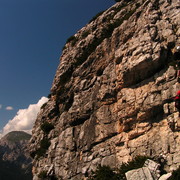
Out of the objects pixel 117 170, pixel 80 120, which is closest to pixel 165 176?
pixel 117 170

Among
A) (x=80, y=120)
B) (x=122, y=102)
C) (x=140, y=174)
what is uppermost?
(x=122, y=102)

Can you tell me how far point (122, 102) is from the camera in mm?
22469

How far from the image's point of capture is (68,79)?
34.8 meters

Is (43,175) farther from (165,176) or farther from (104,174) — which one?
(165,176)

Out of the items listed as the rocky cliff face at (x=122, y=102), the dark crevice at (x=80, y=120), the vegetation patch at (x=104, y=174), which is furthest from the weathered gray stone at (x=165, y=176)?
the dark crevice at (x=80, y=120)

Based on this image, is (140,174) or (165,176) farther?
(140,174)

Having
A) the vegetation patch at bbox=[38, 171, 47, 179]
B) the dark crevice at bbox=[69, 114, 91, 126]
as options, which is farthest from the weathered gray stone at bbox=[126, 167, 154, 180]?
the vegetation patch at bbox=[38, 171, 47, 179]

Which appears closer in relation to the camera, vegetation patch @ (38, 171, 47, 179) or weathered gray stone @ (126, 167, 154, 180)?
weathered gray stone @ (126, 167, 154, 180)

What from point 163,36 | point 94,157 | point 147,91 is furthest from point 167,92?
point 94,157

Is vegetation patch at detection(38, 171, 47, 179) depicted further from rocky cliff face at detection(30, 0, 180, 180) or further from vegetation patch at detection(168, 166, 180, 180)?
vegetation patch at detection(168, 166, 180, 180)

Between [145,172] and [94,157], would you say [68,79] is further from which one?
[145,172]

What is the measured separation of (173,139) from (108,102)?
30.6ft

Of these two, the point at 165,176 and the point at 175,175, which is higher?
the point at 175,175

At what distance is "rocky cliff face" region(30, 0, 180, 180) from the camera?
19.2m
